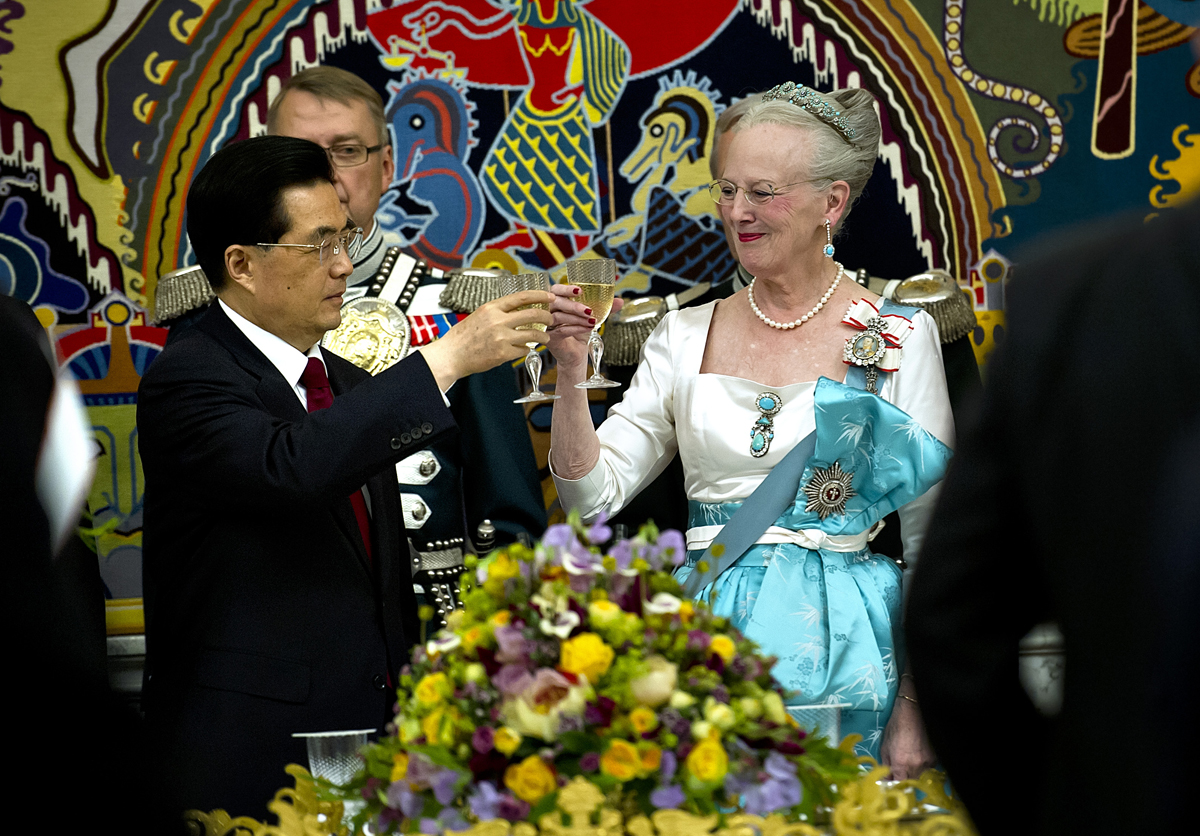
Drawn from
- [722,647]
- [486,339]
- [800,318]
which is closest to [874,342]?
[800,318]

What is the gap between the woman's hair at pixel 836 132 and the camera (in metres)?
2.34

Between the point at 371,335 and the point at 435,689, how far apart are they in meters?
1.64

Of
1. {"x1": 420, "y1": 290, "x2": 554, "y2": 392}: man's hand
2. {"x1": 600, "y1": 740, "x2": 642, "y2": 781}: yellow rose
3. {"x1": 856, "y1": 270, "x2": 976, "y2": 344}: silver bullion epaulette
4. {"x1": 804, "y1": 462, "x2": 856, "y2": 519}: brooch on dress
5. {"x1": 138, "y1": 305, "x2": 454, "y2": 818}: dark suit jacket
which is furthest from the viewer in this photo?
{"x1": 856, "y1": 270, "x2": 976, "y2": 344}: silver bullion epaulette

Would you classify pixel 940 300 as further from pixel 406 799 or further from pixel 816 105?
pixel 406 799

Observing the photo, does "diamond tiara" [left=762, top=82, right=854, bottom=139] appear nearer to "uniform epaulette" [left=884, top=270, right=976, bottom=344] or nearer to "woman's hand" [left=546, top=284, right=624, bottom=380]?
"uniform epaulette" [left=884, top=270, right=976, bottom=344]

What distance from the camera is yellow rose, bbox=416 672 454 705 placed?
1.16m

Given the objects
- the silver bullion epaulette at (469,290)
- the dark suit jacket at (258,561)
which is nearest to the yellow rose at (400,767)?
the dark suit jacket at (258,561)

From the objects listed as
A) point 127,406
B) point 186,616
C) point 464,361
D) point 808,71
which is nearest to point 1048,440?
point 464,361

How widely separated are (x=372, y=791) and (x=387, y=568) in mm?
758

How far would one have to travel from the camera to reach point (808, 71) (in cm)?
316

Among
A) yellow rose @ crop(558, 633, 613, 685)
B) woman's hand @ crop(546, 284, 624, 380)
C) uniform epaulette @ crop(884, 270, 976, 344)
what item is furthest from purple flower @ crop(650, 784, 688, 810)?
uniform epaulette @ crop(884, 270, 976, 344)

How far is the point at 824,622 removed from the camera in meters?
2.13

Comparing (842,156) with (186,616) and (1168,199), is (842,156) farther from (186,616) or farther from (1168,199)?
(186,616)

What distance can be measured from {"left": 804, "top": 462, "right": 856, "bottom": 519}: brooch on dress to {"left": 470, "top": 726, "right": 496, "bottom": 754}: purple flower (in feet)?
3.77
